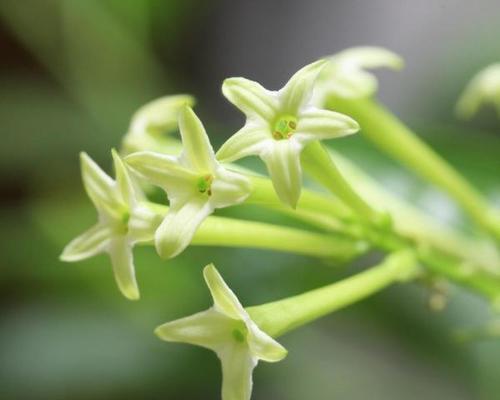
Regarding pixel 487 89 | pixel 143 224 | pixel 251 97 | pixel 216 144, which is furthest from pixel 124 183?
pixel 216 144

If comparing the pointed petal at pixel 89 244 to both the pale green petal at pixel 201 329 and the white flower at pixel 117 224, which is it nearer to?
the white flower at pixel 117 224

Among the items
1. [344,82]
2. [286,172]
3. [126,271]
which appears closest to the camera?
[286,172]

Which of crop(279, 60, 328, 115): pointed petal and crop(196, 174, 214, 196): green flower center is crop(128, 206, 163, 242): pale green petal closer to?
crop(196, 174, 214, 196): green flower center

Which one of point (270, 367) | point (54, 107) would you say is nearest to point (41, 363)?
point (270, 367)

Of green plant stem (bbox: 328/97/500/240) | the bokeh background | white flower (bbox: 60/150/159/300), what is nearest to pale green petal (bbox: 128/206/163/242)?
white flower (bbox: 60/150/159/300)

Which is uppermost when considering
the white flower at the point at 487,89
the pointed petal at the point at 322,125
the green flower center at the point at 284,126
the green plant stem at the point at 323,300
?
the white flower at the point at 487,89

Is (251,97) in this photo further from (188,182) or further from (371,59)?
(371,59)

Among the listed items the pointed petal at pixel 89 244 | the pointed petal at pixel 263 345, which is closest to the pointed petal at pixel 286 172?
the pointed petal at pixel 263 345
